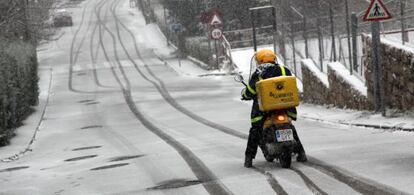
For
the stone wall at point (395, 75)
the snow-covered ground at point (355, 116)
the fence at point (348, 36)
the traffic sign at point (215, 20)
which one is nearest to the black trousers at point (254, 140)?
the snow-covered ground at point (355, 116)

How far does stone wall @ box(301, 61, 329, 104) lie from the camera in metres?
20.8

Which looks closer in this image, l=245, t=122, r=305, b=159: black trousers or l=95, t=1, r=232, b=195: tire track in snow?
l=95, t=1, r=232, b=195: tire track in snow

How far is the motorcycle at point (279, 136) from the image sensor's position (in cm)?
968

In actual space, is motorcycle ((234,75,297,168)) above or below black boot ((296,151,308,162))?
above

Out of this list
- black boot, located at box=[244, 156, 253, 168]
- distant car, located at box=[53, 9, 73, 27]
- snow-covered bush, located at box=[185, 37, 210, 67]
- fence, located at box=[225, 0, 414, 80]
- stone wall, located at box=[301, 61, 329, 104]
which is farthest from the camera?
distant car, located at box=[53, 9, 73, 27]

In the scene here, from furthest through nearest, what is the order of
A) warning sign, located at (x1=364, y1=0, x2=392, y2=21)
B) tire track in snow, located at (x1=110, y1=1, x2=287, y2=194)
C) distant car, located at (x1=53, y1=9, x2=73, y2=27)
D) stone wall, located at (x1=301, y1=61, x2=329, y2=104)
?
distant car, located at (x1=53, y1=9, x2=73, y2=27)
stone wall, located at (x1=301, y1=61, x2=329, y2=104)
warning sign, located at (x1=364, y1=0, x2=392, y2=21)
tire track in snow, located at (x1=110, y1=1, x2=287, y2=194)

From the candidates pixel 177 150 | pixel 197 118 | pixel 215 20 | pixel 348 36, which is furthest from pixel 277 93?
pixel 215 20

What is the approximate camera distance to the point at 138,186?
9.89 m

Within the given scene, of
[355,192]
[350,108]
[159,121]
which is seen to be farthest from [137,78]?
[355,192]

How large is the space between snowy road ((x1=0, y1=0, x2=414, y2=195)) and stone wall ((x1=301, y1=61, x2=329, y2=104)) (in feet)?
6.66

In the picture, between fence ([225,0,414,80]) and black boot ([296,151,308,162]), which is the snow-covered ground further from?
black boot ([296,151,308,162])

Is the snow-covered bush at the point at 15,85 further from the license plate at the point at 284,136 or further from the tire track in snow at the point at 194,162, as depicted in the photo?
the license plate at the point at 284,136

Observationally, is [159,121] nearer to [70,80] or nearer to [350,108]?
[350,108]

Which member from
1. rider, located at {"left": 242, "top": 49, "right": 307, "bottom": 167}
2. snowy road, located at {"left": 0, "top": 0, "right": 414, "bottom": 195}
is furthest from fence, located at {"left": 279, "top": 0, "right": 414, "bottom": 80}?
rider, located at {"left": 242, "top": 49, "right": 307, "bottom": 167}
